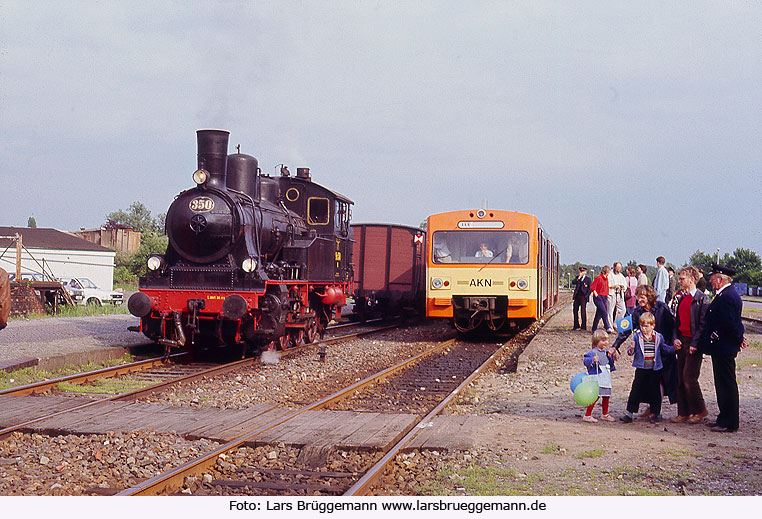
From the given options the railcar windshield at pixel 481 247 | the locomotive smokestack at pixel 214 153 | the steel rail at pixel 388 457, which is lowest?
the steel rail at pixel 388 457

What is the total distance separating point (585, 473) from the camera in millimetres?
5328

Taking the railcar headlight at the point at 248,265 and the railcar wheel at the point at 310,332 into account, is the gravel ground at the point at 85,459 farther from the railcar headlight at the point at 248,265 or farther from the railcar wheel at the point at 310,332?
the railcar wheel at the point at 310,332

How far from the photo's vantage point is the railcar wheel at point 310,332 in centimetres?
1459

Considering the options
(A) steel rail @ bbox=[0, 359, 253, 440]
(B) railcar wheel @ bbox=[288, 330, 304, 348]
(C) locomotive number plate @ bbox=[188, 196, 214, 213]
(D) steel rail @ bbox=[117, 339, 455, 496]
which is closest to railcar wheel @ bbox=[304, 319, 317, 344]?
(B) railcar wheel @ bbox=[288, 330, 304, 348]

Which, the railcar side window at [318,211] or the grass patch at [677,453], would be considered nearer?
the grass patch at [677,453]

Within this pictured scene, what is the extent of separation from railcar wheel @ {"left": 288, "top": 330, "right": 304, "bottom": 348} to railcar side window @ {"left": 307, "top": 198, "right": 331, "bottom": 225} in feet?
8.33

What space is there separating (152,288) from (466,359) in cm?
555

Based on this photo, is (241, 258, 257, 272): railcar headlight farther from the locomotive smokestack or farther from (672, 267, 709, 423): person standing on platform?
(672, 267, 709, 423): person standing on platform

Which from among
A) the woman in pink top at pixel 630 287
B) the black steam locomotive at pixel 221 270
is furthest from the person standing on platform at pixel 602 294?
the black steam locomotive at pixel 221 270

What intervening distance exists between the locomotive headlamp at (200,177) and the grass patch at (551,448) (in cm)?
738

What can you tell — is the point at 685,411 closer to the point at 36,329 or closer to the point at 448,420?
the point at 448,420

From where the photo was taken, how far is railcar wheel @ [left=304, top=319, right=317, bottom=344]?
47.9ft
